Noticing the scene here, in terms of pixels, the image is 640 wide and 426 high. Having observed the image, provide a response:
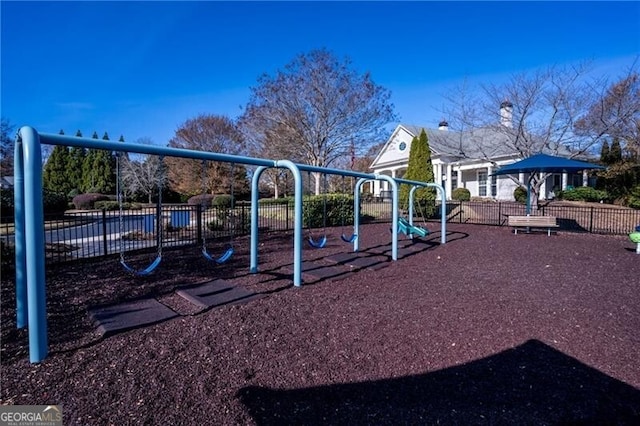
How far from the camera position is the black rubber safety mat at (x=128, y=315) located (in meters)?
3.48

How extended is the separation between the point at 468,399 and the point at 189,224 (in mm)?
11020

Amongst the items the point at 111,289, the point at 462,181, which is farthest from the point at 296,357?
the point at 462,181

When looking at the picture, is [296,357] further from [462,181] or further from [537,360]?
[462,181]

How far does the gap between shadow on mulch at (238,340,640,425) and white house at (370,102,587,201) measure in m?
17.4

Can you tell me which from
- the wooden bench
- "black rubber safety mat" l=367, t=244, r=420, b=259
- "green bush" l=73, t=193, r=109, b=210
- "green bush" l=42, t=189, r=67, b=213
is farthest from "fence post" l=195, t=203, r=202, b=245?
"green bush" l=73, t=193, r=109, b=210

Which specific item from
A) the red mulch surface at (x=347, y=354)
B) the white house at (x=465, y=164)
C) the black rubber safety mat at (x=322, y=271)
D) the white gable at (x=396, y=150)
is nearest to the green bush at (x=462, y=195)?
the white house at (x=465, y=164)

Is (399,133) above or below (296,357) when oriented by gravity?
above

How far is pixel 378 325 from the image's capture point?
371 cm

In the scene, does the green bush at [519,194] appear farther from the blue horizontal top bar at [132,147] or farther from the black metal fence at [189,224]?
the blue horizontal top bar at [132,147]

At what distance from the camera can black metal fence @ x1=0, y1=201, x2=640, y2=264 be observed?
7.89 m

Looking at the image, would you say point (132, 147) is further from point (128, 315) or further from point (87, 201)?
point (87, 201)

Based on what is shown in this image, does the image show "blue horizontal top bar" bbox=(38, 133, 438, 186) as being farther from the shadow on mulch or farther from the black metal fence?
the shadow on mulch

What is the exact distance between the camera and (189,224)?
11.9 metres

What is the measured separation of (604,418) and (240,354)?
104 inches
